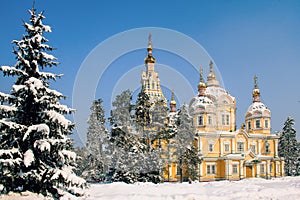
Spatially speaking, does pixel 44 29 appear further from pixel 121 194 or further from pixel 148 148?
pixel 148 148

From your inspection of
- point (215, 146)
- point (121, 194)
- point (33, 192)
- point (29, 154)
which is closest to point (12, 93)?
point (29, 154)

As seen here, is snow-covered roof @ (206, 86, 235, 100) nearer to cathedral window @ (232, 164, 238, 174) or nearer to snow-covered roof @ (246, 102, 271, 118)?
snow-covered roof @ (246, 102, 271, 118)

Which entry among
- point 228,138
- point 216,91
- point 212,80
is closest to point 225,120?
point 228,138

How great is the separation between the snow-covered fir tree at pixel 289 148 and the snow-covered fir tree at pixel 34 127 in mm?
48318

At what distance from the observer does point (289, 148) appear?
56.8 metres

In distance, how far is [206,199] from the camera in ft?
51.5

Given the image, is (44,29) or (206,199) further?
(206,199)

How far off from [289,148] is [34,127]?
51.1 metres

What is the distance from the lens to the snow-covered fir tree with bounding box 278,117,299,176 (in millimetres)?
55656

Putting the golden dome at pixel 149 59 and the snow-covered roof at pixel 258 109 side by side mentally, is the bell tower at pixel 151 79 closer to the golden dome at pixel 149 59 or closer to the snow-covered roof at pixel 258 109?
the golden dome at pixel 149 59

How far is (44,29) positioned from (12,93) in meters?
2.85

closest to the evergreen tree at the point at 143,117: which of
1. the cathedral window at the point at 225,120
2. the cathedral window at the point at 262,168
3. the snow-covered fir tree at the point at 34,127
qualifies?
the snow-covered fir tree at the point at 34,127

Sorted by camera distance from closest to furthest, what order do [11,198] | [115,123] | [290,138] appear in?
[11,198] → [115,123] → [290,138]

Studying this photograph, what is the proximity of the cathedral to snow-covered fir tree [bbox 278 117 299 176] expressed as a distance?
15.9 feet
